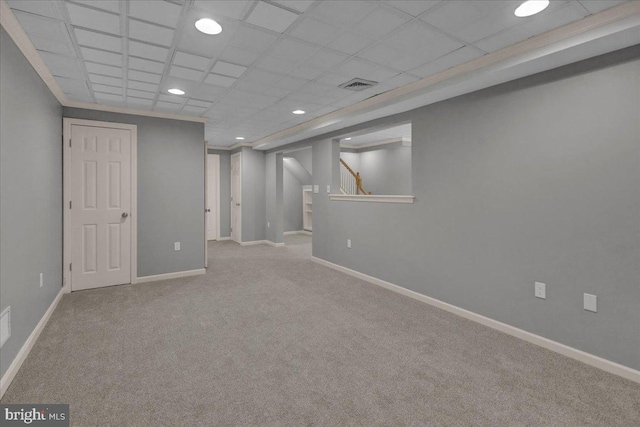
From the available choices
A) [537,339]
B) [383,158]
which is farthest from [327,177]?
[537,339]

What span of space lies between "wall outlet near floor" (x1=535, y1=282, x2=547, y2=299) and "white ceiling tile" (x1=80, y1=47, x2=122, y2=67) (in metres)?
3.97

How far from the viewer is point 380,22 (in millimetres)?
2117

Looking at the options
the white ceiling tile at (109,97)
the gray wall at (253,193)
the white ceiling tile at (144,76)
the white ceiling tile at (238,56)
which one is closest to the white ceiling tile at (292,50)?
the white ceiling tile at (238,56)

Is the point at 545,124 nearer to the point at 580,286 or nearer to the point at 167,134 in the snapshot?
the point at 580,286

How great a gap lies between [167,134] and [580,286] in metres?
5.03

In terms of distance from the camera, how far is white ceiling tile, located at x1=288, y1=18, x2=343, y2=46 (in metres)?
2.14

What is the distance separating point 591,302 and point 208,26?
339 centimetres

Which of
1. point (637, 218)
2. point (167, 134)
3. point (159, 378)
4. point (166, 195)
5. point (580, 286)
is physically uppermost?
point (167, 134)

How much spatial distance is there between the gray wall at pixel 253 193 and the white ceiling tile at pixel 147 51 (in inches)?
187

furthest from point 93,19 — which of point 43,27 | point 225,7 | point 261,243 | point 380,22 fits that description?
point 261,243

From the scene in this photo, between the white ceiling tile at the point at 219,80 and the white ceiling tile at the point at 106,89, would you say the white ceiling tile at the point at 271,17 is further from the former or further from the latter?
the white ceiling tile at the point at 106,89

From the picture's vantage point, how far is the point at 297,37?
91.4 inches

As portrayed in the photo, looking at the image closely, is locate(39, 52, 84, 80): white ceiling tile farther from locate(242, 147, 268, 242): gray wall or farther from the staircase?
the staircase

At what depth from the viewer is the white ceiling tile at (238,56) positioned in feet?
8.33
